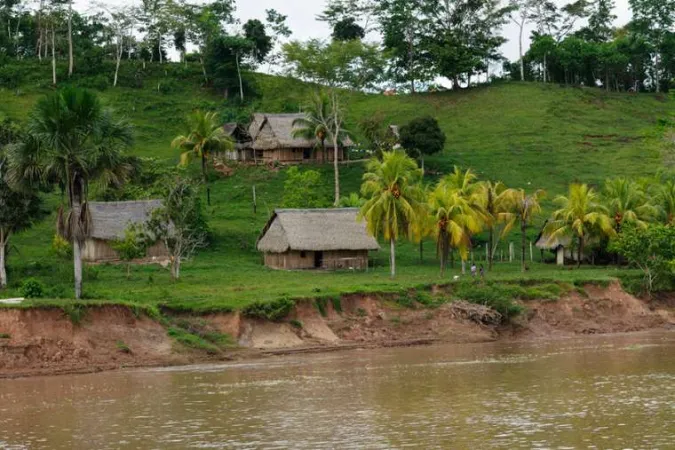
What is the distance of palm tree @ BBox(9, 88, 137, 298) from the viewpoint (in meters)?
40.8

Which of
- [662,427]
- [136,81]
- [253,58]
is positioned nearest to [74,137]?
[662,427]

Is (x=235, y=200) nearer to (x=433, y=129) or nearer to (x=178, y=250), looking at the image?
(x=433, y=129)

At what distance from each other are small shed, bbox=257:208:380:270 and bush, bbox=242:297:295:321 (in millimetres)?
14075

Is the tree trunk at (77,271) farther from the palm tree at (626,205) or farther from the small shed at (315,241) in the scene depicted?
the palm tree at (626,205)

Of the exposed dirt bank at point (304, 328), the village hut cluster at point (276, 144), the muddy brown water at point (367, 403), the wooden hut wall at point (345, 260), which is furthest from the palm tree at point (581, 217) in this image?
the village hut cluster at point (276, 144)

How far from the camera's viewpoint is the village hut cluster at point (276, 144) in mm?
80375

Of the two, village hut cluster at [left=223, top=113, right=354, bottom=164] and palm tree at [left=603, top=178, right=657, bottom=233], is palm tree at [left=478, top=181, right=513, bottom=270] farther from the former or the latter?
village hut cluster at [left=223, top=113, right=354, bottom=164]

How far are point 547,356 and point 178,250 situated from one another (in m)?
18.0

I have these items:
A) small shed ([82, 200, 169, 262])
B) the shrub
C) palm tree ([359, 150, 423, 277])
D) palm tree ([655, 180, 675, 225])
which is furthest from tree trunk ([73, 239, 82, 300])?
palm tree ([655, 180, 675, 225])

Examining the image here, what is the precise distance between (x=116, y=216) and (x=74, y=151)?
57.5 ft

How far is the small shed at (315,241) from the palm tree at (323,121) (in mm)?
16759

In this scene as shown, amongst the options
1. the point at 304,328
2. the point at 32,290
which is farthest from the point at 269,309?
the point at 32,290

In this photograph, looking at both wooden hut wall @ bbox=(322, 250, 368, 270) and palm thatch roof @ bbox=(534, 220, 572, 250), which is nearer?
wooden hut wall @ bbox=(322, 250, 368, 270)

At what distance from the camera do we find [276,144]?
263 feet
